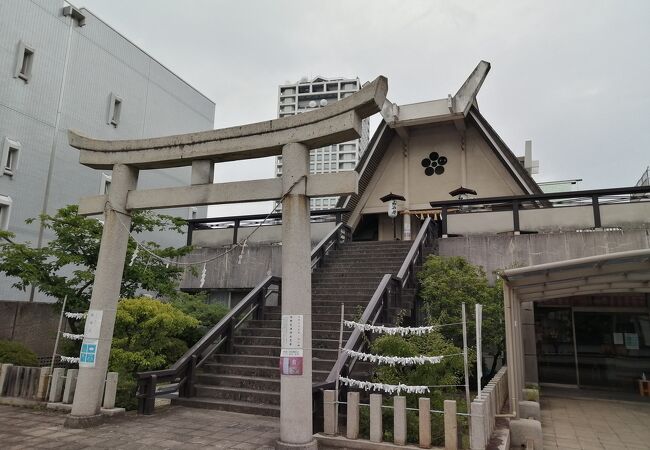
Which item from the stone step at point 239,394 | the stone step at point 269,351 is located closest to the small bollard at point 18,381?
the stone step at point 239,394

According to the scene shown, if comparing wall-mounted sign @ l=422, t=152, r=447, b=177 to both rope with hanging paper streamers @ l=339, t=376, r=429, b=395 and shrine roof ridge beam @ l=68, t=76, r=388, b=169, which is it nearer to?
shrine roof ridge beam @ l=68, t=76, r=388, b=169

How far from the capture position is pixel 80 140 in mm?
8375

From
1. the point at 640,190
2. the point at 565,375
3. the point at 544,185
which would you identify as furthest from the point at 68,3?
the point at 544,185

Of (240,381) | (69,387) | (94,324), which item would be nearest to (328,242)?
(240,381)

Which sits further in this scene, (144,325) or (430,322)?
(430,322)

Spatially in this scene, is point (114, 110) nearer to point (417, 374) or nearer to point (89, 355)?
point (89, 355)

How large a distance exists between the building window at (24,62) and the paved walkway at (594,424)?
19047mm

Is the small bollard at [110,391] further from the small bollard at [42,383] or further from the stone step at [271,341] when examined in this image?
the stone step at [271,341]

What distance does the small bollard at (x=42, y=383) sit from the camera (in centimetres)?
846

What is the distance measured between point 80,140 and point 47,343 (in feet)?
24.9

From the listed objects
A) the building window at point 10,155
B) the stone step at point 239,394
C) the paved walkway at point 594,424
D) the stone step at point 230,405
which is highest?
the building window at point 10,155

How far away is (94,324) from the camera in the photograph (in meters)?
7.50

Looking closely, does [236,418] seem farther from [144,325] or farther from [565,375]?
[565,375]

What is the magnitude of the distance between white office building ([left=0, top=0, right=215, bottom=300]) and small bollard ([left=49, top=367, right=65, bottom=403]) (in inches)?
363
